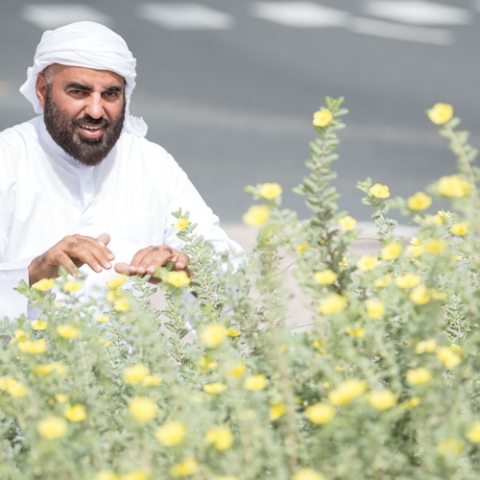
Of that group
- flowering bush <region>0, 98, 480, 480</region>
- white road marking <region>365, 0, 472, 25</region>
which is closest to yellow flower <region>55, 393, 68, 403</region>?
flowering bush <region>0, 98, 480, 480</region>

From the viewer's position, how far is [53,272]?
2.03 metres

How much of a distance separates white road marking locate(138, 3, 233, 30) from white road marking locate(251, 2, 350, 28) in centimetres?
33

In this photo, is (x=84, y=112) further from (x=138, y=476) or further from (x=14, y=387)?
(x=138, y=476)

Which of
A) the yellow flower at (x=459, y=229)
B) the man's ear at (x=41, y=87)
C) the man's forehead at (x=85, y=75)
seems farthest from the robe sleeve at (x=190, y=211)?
the yellow flower at (x=459, y=229)

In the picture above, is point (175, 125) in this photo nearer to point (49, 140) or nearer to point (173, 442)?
point (49, 140)

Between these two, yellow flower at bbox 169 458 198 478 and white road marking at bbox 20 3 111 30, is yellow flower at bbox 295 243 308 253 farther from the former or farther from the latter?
white road marking at bbox 20 3 111 30

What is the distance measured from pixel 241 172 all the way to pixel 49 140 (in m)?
3.40

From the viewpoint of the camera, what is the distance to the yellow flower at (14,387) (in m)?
1.00

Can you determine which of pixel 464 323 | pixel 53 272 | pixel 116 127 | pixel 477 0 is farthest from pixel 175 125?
pixel 464 323

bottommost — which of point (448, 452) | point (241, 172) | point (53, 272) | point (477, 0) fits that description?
point (448, 452)

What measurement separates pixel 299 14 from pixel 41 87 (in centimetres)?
363

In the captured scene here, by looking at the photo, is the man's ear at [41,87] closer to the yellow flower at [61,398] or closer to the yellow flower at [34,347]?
the yellow flower at [34,347]

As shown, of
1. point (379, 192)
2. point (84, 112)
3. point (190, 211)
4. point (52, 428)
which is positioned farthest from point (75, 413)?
point (84, 112)

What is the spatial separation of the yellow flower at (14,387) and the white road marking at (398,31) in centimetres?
541
